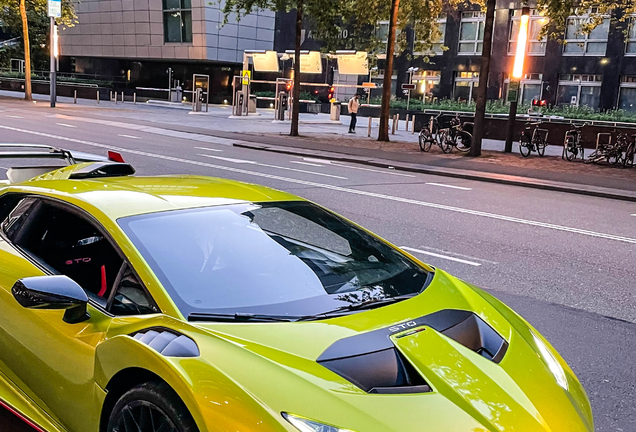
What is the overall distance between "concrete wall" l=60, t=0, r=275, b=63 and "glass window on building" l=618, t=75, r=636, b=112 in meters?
31.1

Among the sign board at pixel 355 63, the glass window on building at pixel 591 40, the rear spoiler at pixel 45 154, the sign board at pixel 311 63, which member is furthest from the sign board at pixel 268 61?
the rear spoiler at pixel 45 154

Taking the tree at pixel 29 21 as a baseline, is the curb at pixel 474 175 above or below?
below

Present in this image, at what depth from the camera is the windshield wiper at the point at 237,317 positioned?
103 inches

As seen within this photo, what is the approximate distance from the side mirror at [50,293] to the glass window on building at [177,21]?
56697mm

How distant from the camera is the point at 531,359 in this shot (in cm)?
283

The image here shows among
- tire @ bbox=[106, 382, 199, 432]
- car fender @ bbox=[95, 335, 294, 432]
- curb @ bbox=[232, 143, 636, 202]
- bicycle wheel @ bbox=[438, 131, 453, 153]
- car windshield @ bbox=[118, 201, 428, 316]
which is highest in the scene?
car windshield @ bbox=[118, 201, 428, 316]

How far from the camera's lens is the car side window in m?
2.98

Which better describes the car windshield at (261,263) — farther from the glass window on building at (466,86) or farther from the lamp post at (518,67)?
the glass window on building at (466,86)

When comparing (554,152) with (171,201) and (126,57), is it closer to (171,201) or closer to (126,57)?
(171,201)

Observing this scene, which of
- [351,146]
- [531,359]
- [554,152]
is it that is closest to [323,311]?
[531,359]

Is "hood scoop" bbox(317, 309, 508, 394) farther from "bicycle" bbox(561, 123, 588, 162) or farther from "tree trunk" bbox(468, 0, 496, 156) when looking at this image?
"bicycle" bbox(561, 123, 588, 162)

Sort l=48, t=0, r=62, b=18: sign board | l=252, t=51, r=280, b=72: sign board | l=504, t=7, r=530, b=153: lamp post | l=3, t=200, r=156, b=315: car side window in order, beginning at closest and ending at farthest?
l=3, t=200, r=156, b=315: car side window → l=504, t=7, r=530, b=153: lamp post → l=48, t=0, r=62, b=18: sign board → l=252, t=51, r=280, b=72: sign board

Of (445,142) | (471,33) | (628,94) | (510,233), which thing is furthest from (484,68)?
(471,33)

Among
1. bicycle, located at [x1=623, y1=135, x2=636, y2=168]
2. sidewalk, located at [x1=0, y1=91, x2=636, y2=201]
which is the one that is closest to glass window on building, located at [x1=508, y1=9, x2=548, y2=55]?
sidewalk, located at [x1=0, y1=91, x2=636, y2=201]
